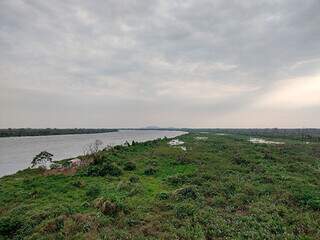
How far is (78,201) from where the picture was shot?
18.0m

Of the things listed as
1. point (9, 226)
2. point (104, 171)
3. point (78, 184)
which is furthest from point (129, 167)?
point (9, 226)

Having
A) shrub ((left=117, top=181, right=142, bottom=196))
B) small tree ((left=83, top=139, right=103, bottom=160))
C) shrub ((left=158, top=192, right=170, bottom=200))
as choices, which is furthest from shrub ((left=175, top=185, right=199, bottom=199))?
small tree ((left=83, top=139, right=103, bottom=160))

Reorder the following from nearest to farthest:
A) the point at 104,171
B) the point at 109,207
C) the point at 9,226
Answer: the point at 9,226 → the point at 109,207 → the point at 104,171

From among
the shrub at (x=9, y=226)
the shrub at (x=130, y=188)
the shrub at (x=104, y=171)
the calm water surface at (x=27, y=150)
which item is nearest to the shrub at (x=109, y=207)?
the shrub at (x=130, y=188)

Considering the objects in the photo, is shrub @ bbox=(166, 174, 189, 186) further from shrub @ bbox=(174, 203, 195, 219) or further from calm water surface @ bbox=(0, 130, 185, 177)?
calm water surface @ bbox=(0, 130, 185, 177)

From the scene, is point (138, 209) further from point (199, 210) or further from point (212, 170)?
point (212, 170)

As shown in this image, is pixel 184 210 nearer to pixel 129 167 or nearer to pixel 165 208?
pixel 165 208

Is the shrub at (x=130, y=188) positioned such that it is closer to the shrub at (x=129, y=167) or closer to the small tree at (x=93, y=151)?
the shrub at (x=129, y=167)

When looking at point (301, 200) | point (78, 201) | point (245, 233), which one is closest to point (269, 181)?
point (301, 200)

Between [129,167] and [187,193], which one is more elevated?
[129,167]

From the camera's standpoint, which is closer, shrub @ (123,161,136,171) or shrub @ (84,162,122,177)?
shrub @ (84,162,122,177)

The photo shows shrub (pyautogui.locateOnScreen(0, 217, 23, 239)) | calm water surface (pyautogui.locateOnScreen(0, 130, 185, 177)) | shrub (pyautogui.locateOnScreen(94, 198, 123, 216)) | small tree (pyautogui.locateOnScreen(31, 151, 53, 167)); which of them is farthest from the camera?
calm water surface (pyautogui.locateOnScreen(0, 130, 185, 177))

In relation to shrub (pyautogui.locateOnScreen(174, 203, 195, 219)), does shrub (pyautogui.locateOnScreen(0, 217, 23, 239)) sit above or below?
below

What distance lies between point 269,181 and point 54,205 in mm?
14582
